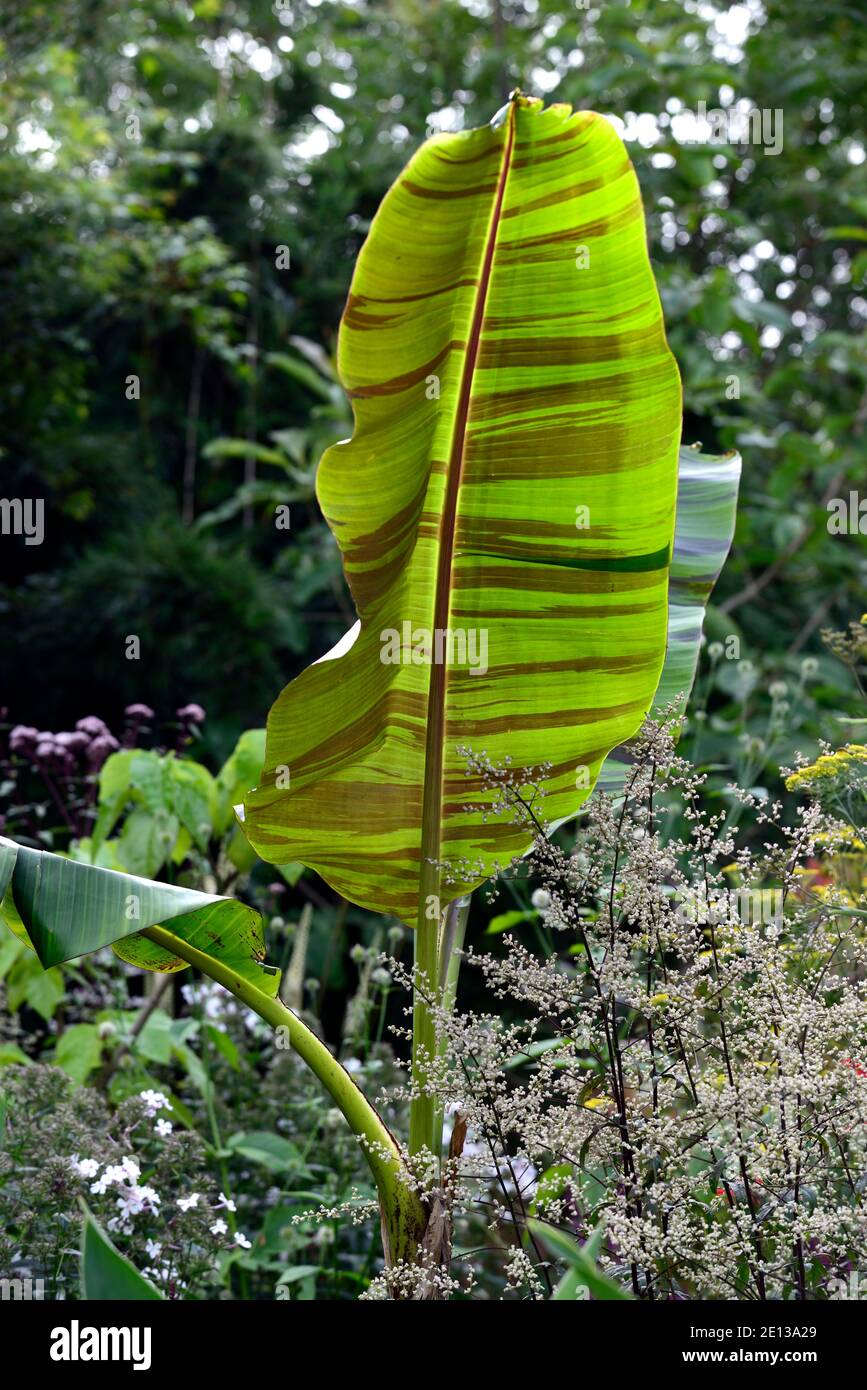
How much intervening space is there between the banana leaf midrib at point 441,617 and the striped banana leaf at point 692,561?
0.27m

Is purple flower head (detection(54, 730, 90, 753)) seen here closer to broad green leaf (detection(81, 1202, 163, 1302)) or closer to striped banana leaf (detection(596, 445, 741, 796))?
striped banana leaf (detection(596, 445, 741, 796))

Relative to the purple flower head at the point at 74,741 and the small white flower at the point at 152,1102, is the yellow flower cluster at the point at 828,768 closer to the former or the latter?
the small white flower at the point at 152,1102

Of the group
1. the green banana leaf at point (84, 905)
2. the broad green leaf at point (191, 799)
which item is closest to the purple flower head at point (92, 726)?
the broad green leaf at point (191, 799)

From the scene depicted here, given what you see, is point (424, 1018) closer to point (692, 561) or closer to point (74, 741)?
point (692, 561)

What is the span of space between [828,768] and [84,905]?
86cm

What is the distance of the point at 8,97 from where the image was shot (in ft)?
16.4

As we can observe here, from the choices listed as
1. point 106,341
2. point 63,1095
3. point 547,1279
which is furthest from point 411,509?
point 106,341

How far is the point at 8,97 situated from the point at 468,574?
4.70 m

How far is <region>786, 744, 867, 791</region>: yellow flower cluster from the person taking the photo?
1.34m

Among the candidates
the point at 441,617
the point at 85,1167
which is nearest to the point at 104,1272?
Result: the point at 85,1167

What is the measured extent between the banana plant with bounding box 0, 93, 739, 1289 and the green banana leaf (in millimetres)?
22

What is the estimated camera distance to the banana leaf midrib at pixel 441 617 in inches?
55.5

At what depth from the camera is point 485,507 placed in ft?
4.75

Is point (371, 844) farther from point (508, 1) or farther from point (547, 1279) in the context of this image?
point (508, 1)
